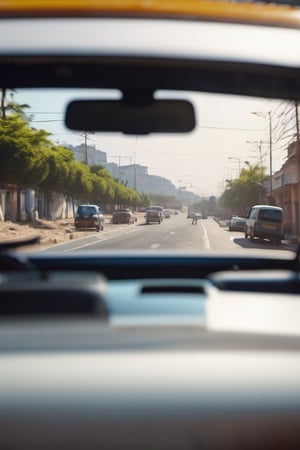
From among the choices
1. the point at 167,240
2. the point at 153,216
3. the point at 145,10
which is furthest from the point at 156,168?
the point at 153,216

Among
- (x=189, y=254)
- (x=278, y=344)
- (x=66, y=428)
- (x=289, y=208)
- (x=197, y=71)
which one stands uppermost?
(x=197, y=71)

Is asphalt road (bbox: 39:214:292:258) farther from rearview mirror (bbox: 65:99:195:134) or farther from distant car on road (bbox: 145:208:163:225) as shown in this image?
rearview mirror (bbox: 65:99:195:134)

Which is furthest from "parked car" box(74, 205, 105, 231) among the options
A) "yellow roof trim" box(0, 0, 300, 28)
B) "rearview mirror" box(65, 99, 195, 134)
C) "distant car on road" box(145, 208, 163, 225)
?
"yellow roof trim" box(0, 0, 300, 28)

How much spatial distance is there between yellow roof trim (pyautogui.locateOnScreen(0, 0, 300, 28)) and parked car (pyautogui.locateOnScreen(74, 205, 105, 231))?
0.83 meters

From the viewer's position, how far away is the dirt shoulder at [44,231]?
200 cm

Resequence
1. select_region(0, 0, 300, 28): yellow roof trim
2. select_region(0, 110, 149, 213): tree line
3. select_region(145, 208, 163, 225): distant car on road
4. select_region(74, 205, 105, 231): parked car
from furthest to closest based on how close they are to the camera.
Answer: select_region(145, 208, 163, 225): distant car on road, select_region(74, 205, 105, 231): parked car, select_region(0, 110, 149, 213): tree line, select_region(0, 0, 300, 28): yellow roof trim

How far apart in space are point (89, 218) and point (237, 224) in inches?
22.9

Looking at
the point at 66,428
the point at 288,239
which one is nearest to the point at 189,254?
the point at 288,239

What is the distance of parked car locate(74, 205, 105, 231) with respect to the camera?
2.11 metres

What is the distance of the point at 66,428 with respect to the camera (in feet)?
3.61

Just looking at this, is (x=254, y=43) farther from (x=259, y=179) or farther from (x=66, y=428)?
(x=66, y=428)

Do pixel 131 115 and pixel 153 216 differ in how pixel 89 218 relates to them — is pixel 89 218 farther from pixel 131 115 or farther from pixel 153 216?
pixel 131 115

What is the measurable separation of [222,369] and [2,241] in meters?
1.06

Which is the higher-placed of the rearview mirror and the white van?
the rearview mirror
